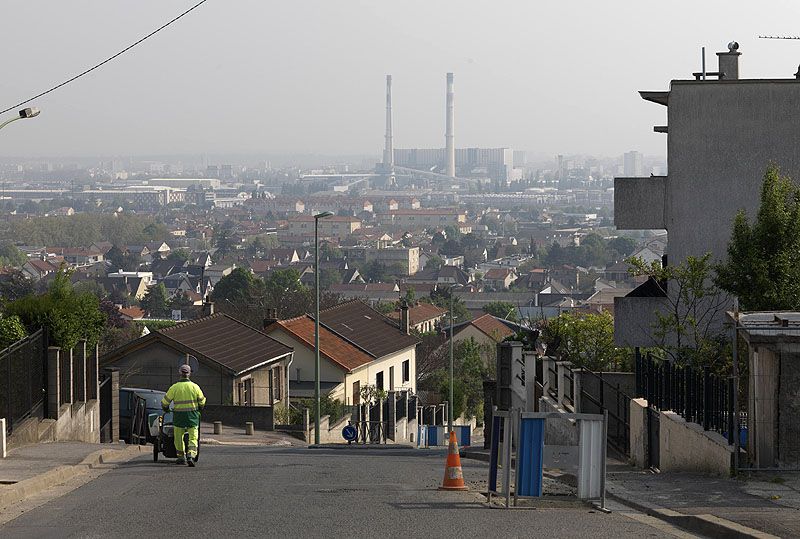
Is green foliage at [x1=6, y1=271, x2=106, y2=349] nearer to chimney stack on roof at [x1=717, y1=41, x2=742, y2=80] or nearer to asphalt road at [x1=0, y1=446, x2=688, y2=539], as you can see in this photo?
asphalt road at [x1=0, y1=446, x2=688, y2=539]

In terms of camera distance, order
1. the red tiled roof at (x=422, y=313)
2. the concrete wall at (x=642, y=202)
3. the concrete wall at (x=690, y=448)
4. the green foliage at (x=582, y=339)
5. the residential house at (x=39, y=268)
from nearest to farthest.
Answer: the concrete wall at (x=690, y=448) < the concrete wall at (x=642, y=202) < the green foliage at (x=582, y=339) < the red tiled roof at (x=422, y=313) < the residential house at (x=39, y=268)

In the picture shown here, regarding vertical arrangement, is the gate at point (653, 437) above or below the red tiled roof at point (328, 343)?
above

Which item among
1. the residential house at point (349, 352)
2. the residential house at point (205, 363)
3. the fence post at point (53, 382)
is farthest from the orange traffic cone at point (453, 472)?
the residential house at point (349, 352)

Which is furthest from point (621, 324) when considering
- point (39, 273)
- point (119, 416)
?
point (39, 273)

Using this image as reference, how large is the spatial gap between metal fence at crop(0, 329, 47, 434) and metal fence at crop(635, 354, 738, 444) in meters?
9.01

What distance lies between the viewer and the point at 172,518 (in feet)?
38.1

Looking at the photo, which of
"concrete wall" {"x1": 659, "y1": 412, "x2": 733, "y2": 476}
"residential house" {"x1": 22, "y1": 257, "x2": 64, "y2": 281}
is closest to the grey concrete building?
"concrete wall" {"x1": 659, "y1": 412, "x2": 733, "y2": 476}

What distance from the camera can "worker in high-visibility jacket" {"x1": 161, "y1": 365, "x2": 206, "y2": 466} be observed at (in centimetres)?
1661

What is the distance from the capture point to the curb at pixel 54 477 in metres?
13.1

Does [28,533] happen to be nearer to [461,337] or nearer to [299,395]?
[299,395]

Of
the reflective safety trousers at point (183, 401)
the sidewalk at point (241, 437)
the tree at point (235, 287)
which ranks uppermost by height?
the reflective safety trousers at point (183, 401)

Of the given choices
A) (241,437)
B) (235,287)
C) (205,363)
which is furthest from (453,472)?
(235,287)

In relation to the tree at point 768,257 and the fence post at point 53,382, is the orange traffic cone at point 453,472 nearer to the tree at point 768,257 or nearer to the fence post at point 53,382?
the tree at point 768,257

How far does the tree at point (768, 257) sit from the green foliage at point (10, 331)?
11.0m
